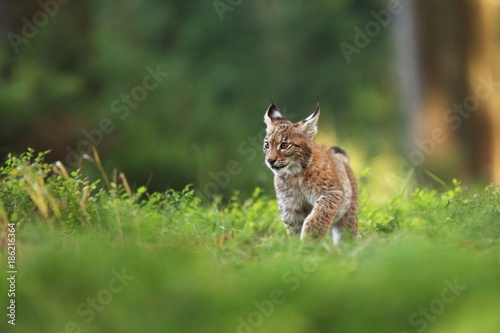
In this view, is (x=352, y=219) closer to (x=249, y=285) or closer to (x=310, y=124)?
(x=310, y=124)

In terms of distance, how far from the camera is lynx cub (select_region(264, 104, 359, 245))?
332 inches

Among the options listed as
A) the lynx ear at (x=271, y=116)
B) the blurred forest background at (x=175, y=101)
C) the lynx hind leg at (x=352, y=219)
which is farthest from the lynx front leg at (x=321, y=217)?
the blurred forest background at (x=175, y=101)

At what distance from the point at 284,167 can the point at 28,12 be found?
378 inches

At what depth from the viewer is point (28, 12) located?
55.0ft

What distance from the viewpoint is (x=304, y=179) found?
8656mm

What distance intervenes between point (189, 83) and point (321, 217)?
16210 millimetres

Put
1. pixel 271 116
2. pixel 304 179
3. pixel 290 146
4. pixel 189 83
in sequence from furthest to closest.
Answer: pixel 189 83
pixel 271 116
pixel 304 179
pixel 290 146

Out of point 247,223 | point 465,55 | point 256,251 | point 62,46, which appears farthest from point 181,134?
point 256,251

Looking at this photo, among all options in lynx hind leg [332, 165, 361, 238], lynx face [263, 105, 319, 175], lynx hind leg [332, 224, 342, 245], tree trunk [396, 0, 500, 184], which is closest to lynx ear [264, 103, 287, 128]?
lynx face [263, 105, 319, 175]

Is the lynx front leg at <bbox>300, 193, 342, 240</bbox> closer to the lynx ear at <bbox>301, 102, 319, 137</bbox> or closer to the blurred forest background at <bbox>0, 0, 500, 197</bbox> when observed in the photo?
the lynx ear at <bbox>301, 102, 319, 137</bbox>

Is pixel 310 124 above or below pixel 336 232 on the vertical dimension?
above

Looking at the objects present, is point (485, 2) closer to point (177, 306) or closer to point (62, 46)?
point (62, 46)

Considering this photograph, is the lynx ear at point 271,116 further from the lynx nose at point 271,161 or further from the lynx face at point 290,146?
the lynx nose at point 271,161

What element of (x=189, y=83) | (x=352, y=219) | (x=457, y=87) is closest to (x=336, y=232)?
(x=352, y=219)
